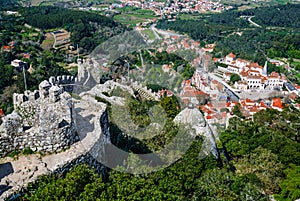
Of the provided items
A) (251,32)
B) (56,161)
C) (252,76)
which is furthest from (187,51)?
(56,161)

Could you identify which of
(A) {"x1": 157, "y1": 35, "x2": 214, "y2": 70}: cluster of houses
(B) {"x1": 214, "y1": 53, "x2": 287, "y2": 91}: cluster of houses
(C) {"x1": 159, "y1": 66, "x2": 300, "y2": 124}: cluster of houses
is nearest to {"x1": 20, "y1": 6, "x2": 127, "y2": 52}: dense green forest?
(A) {"x1": 157, "y1": 35, "x2": 214, "y2": 70}: cluster of houses

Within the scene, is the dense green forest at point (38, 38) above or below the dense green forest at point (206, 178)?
below

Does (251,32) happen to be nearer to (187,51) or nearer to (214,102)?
(187,51)

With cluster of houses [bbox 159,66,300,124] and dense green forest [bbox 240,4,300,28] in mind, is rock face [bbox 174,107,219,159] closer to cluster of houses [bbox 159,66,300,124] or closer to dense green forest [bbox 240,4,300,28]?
cluster of houses [bbox 159,66,300,124]

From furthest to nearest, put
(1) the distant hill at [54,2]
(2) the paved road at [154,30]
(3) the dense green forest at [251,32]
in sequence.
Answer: (1) the distant hill at [54,2] → (2) the paved road at [154,30] → (3) the dense green forest at [251,32]

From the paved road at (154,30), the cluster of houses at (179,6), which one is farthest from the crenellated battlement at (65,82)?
the cluster of houses at (179,6)

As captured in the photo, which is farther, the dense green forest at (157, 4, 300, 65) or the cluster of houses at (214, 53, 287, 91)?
the dense green forest at (157, 4, 300, 65)

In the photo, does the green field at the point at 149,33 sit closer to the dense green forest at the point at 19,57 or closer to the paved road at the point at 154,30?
the paved road at the point at 154,30
